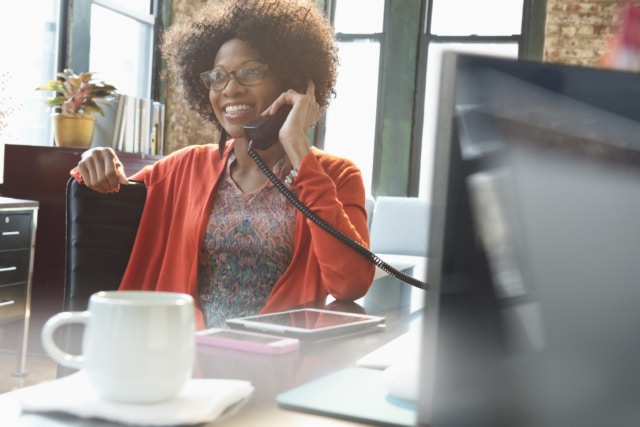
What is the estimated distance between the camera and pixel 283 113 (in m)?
1.84

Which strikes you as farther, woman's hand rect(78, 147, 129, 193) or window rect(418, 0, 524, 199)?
window rect(418, 0, 524, 199)

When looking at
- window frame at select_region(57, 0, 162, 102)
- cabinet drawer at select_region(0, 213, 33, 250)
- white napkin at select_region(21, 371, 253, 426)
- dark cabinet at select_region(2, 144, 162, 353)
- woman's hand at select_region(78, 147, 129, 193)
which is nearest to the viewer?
white napkin at select_region(21, 371, 253, 426)

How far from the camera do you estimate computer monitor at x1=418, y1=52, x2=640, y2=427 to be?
0.41m

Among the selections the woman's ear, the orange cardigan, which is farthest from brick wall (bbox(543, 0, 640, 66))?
the orange cardigan

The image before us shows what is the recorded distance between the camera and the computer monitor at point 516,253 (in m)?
0.41

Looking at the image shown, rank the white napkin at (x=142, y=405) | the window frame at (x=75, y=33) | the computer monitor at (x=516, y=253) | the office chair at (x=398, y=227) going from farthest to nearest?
the office chair at (x=398, y=227)
the window frame at (x=75, y=33)
the white napkin at (x=142, y=405)
the computer monitor at (x=516, y=253)

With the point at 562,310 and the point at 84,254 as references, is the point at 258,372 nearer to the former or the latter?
the point at 562,310

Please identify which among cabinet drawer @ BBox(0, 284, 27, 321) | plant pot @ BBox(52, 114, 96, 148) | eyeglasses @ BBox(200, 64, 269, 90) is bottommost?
cabinet drawer @ BBox(0, 284, 27, 321)

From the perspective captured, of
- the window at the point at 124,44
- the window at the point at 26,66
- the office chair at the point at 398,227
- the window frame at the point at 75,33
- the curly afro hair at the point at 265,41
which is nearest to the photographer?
the curly afro hair at the point at 265,41

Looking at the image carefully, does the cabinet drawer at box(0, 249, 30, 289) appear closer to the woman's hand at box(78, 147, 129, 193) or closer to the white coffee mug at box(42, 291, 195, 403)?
the woman's hand at box(78, 147, 129, 193)

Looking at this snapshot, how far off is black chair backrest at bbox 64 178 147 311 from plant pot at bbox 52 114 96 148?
2392mm

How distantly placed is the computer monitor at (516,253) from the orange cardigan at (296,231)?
997 millimetres

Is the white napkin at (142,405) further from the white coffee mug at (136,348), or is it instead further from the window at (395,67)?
the window at (395,67)

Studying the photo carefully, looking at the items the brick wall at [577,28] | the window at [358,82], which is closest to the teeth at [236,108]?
the brick wall at [577,28]
